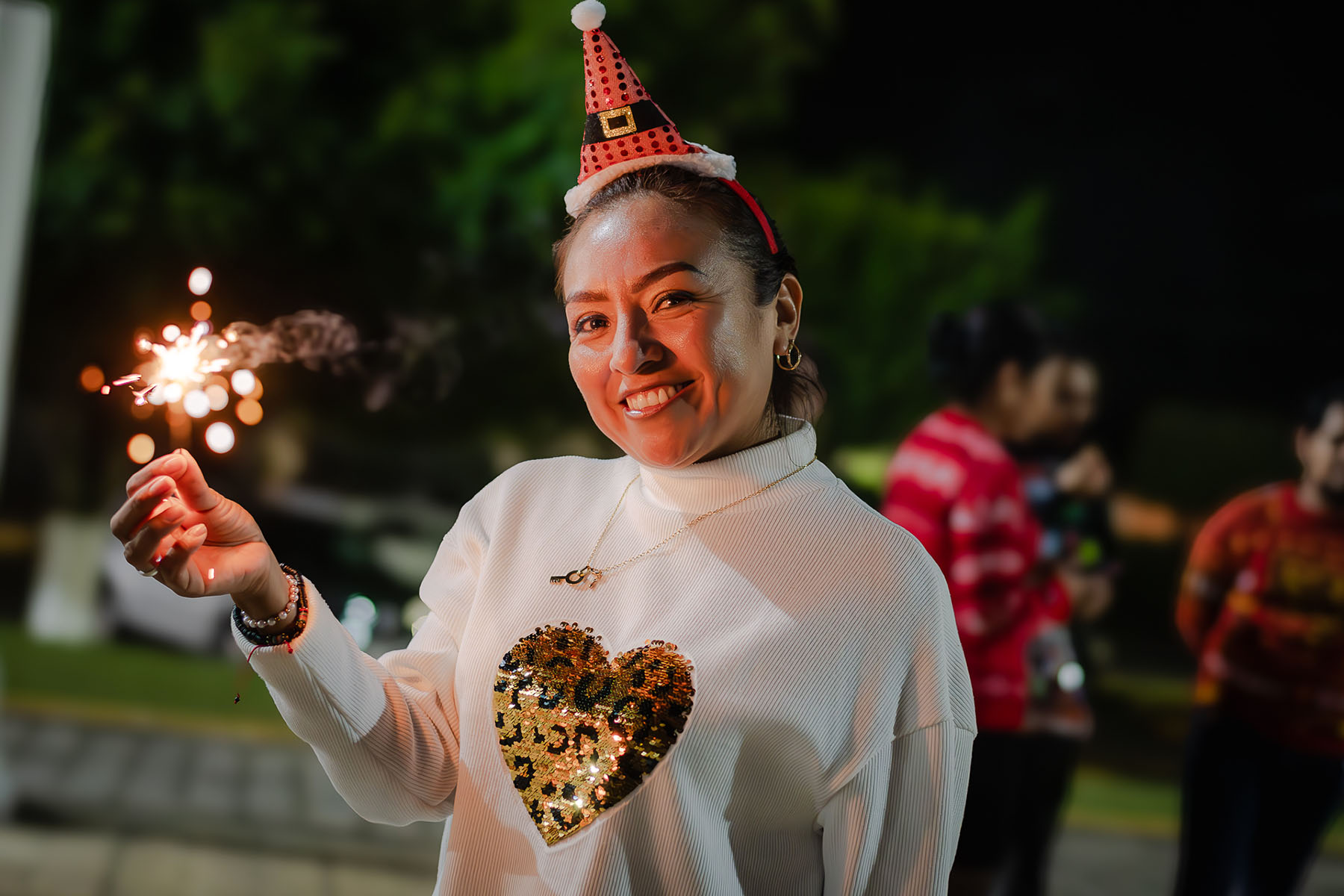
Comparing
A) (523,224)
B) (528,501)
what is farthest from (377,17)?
(528,501)

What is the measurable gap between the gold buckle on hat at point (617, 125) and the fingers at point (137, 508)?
0.70 m

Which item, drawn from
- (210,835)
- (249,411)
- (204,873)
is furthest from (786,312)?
(210,835)

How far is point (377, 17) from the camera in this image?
6.58 meters

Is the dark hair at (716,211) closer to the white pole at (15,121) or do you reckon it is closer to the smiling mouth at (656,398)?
the smiling mouth at (656,398)

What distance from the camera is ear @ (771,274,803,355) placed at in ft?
5.09

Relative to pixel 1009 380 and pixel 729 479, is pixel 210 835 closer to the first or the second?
pixel 1009 380

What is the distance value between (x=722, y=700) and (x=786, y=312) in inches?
20.9

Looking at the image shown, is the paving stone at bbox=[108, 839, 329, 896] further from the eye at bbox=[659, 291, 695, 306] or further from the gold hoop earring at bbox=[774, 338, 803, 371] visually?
the eye at bbox=[659, 291, 695, 306]

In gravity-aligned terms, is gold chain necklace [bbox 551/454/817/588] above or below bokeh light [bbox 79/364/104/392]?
below

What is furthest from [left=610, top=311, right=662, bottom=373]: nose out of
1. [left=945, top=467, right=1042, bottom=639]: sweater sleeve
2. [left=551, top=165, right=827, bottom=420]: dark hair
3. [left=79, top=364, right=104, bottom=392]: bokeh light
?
[left=945, top=467, right=1042, bottom=639]: sweater sleeve

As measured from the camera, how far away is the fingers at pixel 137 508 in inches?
50.8

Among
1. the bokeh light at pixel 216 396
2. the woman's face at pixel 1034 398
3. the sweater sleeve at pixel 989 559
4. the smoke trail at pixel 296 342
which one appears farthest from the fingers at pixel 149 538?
the woman's face at pixel 1034 398

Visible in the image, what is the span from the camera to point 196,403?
1.46 m

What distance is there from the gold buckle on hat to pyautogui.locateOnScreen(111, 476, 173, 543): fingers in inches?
27.4
